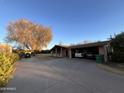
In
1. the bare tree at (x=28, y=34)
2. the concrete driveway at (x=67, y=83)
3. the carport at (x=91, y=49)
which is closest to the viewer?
the concrete driveway at (x=67, y=83)

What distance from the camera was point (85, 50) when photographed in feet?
95.8

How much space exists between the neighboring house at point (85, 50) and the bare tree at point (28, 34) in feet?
24.7

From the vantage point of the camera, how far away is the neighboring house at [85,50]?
2105cm

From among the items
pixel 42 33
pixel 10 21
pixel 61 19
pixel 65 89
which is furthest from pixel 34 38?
pixel 65 89

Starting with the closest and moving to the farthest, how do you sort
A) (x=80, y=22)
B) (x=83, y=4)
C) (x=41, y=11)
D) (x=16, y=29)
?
(x=83, y=4), (x=41, y=11), (x=80, y=22), (x=16, y=29)

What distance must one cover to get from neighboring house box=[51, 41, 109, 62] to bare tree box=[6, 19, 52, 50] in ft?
24.7

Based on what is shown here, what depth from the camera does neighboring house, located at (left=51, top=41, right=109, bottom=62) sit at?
21047 millimetres

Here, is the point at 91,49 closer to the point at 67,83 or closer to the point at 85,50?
the point at 85,50

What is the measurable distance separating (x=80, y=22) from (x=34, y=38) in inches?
754

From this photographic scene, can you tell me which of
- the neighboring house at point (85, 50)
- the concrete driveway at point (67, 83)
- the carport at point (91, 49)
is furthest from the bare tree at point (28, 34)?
the concrete driveway at point (67, 83)

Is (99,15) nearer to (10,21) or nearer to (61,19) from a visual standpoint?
(61,19)

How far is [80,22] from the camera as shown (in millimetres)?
29953

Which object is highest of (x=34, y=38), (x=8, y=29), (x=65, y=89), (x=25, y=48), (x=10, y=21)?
(x=10, y=21)

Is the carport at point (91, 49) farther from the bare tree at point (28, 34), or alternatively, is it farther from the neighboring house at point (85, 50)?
the bare tree at point (28, 34)
